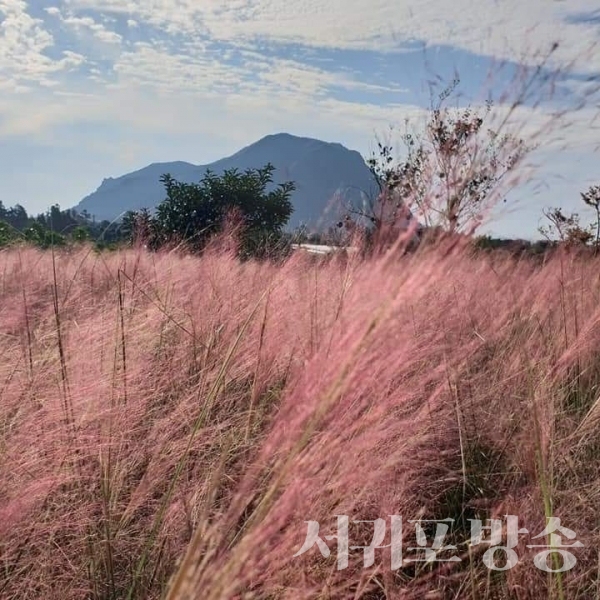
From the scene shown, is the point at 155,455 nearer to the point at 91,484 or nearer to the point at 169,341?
the point at 91,484

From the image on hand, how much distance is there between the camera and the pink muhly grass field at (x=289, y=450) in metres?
0.72

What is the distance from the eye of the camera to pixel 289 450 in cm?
79

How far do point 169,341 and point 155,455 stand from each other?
33.2 inches
